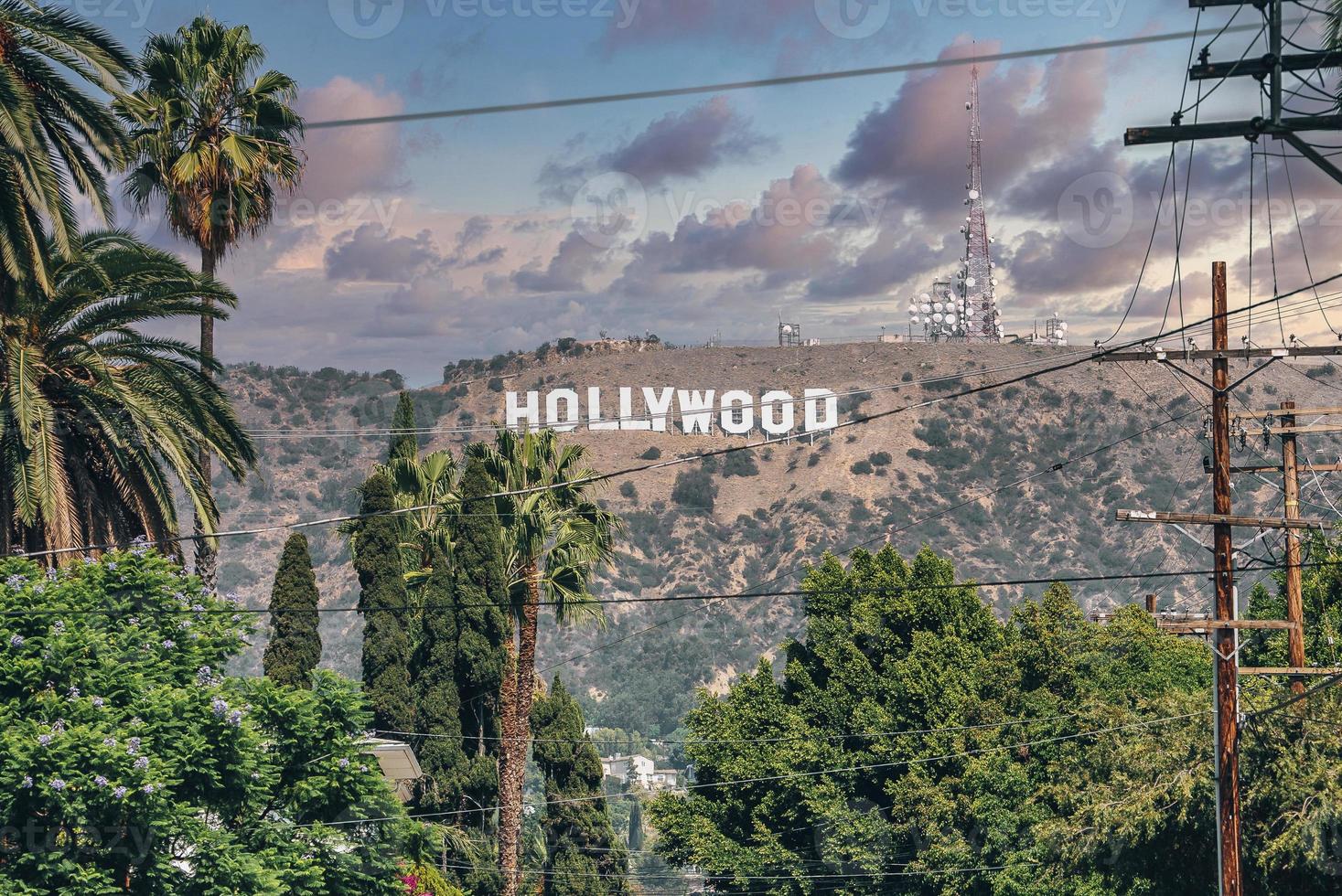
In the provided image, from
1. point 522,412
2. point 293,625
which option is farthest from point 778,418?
point 293,625

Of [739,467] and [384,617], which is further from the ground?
[739,467]

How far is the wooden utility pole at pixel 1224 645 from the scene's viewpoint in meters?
24.0

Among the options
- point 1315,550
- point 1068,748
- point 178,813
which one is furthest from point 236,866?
point 1315,550

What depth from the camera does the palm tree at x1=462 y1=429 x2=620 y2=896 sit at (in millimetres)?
42969

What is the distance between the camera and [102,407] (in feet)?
92.0

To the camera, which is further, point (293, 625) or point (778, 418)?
point (778, 418)

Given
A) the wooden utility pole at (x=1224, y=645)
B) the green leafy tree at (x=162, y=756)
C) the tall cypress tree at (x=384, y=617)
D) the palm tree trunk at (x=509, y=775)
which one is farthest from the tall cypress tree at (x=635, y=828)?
the wooden utility pole at (x=1224, y=645)

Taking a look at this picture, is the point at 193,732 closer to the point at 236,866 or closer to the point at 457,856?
the point at 236,866

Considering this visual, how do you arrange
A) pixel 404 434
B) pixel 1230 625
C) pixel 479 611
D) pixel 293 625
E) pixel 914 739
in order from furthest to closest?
pixel 404 434 < pixel 914 739 < pixel 479 611 < pixel 293 625 < pixel 1230 625

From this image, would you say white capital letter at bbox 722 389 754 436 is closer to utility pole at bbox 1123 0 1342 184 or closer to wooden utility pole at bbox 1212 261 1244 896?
wooden utility pole at bbox 1212 261 1244 896

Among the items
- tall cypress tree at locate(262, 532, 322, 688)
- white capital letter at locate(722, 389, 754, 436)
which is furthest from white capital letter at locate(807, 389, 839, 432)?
tall cypress tree at locate(262, 532, 322, 688)

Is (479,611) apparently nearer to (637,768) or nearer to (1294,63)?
(1294,63)

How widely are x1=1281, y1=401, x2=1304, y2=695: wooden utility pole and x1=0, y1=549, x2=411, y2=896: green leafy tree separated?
18880mm

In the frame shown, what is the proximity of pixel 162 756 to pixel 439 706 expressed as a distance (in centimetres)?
2452
